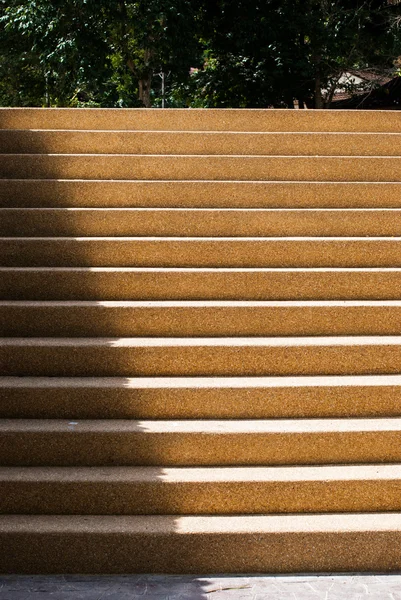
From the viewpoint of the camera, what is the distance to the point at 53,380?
4.81 metres

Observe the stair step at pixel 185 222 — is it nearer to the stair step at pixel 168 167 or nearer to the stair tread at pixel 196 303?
the stair step at pixel 168 167

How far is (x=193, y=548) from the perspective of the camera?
4.07m

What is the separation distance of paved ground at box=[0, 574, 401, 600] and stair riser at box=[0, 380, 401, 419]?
0.94 metres

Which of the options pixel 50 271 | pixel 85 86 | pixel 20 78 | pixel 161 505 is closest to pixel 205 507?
pixel 161 505

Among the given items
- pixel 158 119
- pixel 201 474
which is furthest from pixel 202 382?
pixel 158 119

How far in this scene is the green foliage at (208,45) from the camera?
14.7 metres

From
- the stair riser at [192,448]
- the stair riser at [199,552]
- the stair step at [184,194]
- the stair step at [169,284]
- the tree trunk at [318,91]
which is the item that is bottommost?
the stair riser at [199,552]

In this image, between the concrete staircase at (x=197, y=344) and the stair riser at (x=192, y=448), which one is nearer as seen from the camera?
the concrete staircase at (x=197, y=344)

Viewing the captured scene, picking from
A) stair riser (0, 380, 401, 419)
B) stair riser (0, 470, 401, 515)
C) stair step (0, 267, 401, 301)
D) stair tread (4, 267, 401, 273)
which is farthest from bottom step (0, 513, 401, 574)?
stair tread (4, 267, 401, 273)

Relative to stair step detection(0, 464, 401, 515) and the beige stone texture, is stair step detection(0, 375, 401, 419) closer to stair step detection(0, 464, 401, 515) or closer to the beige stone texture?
the beige stone texture

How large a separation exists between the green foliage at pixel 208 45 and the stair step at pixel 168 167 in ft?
28.1

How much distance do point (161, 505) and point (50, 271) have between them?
5.94ft

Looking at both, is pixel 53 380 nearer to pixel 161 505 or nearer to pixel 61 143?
pixel 161 505

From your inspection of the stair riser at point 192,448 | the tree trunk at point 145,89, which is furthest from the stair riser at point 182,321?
the tree trunk at point 145,89
